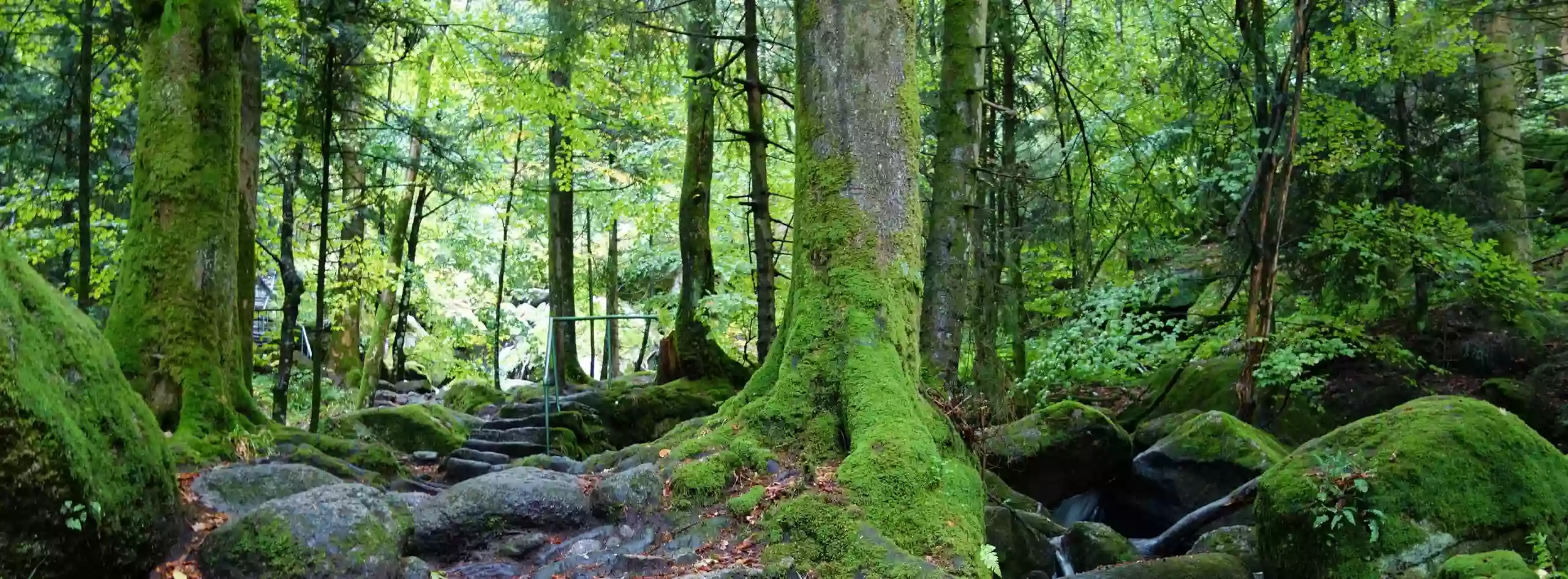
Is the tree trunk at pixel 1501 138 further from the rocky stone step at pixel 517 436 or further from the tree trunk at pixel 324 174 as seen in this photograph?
the tree trunk at pixel 324 174

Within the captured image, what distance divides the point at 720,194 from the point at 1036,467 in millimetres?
11501

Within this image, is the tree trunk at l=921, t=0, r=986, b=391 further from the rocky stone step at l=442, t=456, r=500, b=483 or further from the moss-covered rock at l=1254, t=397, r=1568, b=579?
the rocky stone step at l=442, t=456, r=500, b=483

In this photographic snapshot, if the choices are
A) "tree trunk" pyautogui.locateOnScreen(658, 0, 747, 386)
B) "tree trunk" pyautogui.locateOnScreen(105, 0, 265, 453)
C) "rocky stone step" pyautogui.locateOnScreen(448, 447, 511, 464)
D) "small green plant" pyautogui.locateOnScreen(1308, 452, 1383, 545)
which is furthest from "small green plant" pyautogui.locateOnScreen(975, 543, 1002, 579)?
"tree trunk" pyautogui.locateOnScreen(658, 0, 747, 386)

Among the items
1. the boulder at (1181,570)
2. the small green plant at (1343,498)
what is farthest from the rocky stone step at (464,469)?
the small green plant at (1343,498)

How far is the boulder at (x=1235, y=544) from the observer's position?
23.6 feet

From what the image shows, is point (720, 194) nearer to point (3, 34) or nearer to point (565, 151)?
point (565, 151)

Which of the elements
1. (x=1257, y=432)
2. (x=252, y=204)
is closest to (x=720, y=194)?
(x=252, y=204)

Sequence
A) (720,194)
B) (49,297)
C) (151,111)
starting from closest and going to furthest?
1. (49,297)
2. (151,111)
3. (720,194)

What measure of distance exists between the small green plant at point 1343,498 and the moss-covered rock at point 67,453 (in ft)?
22.3

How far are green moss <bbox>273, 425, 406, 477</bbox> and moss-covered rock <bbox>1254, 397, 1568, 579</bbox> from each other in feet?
22.5

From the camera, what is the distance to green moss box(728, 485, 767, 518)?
186 inches

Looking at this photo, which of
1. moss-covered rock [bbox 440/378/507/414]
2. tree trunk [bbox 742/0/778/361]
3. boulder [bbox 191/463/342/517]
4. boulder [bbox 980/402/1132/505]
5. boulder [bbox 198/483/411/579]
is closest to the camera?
boulder [bbox 198/483/411/579]

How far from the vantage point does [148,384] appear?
6.45 m

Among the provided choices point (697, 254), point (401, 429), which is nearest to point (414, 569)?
point (401, 429)
